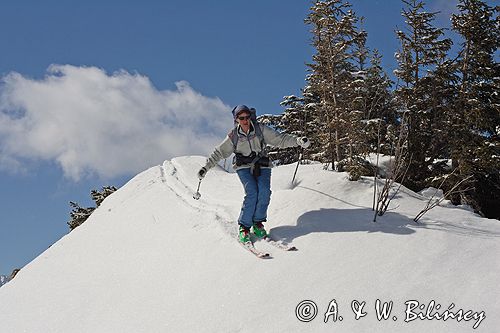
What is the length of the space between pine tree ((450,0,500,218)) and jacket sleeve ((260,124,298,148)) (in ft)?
25.3

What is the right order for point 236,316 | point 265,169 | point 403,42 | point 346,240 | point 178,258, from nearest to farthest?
1. point 236,316
2. point 346,240
3. point 178,258
4. point 265,169
5. point 403,42

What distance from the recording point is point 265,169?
6.98m

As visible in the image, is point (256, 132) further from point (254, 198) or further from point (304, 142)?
point (254, 198)

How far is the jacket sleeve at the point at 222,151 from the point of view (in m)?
7.25

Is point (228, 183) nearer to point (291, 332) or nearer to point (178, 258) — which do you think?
point (178, 258)

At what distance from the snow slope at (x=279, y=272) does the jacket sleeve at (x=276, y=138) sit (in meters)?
1.09

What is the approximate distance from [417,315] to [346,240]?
1777 millimetres

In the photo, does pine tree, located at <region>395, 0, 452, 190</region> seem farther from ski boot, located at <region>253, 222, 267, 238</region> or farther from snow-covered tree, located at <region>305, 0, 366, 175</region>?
ski boot, located at <region>253, 222, 267, 238</region>

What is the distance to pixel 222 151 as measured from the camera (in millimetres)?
7359

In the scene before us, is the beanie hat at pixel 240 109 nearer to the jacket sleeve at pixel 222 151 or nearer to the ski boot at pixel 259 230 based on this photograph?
the jacket sleeve at pixel 222 151

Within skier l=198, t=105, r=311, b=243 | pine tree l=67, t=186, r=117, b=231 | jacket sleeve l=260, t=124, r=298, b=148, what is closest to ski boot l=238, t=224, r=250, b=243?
skier l=198, t=105, r=311, b=243

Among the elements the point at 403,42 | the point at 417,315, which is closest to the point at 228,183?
the point at 417,315

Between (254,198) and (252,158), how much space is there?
2.12 ft

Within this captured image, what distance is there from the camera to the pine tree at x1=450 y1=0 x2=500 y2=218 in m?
13.1
